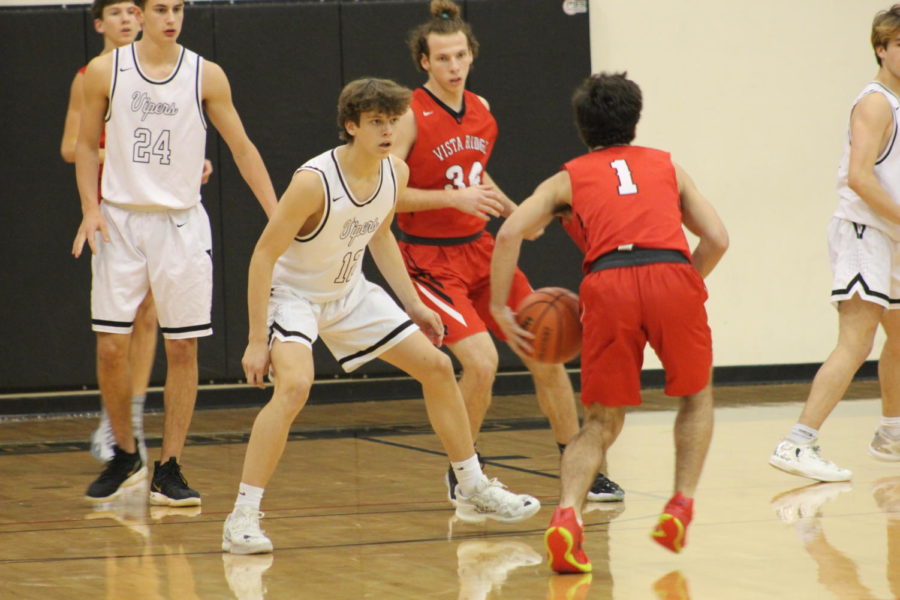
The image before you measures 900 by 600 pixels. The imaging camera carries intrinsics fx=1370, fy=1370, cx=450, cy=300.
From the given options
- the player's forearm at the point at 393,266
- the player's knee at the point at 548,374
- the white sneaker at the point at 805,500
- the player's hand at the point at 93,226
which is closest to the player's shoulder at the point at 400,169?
the player's forearm at the point at 393,266

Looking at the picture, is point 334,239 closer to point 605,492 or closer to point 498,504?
point 498,504

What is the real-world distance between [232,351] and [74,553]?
4.42 metres

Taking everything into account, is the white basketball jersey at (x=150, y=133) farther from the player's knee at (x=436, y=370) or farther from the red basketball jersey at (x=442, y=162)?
the player's knee at (x=436, y=370)

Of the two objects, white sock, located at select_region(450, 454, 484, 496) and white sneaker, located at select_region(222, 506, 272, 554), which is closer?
white sneaker, located at select_region(222, 506, 272, 554)

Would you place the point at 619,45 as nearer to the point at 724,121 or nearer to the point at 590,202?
the point at 724,121

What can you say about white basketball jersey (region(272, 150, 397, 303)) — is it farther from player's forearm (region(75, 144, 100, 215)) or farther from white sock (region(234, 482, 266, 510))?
player's forearm (region(75, 144, 100, 215))

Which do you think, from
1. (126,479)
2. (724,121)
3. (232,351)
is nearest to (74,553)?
(126,479)

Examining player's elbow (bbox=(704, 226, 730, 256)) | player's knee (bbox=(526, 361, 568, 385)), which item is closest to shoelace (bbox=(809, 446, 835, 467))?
player's knee (bbox=(526, 361, 568, 385))

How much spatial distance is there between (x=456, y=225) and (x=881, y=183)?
179 centimetres

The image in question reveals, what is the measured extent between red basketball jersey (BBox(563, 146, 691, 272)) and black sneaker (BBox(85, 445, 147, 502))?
91.9 inches

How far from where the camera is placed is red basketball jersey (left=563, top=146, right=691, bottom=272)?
402 centimetres

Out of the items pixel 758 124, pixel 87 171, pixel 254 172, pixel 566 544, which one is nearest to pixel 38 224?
pixel 87 171

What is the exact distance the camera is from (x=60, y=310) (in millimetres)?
8625

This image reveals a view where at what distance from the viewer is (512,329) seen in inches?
165
